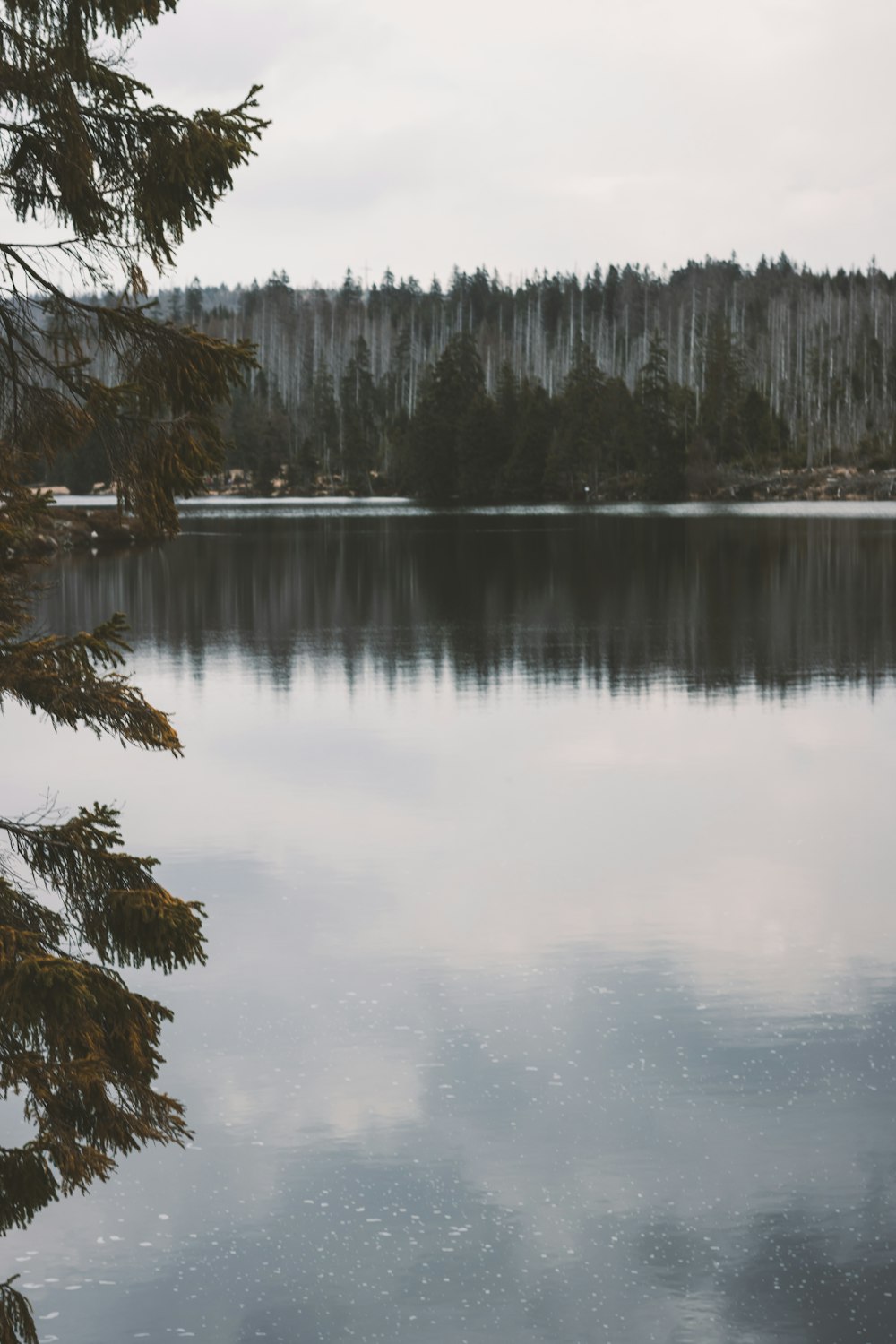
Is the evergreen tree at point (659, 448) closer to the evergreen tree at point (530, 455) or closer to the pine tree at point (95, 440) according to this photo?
the evergreen tree at point (530, 455)

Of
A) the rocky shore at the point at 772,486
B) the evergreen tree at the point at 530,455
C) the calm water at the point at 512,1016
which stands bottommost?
the calm water at the point at 512,1016

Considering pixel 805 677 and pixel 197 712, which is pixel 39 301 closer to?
pixel 197 712

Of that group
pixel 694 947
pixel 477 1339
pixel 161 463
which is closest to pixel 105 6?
pixel 161 463

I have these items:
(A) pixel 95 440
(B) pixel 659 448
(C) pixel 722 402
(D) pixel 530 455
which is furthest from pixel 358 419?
(A) pixel 95 440

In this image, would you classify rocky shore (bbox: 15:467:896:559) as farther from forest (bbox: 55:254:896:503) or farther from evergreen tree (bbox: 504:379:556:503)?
evergreen tree (bbox: 504:379:556:503)

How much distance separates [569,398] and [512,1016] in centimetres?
10836

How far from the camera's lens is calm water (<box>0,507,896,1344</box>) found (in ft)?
23.9

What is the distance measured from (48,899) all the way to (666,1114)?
6.14 meters

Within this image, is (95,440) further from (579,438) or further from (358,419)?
(358,419)

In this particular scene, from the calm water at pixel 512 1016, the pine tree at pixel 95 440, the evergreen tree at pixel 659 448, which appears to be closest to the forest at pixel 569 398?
the evergreen tree at pixel 659 448

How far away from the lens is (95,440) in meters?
7.09

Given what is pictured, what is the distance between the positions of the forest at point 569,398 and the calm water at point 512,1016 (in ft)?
235

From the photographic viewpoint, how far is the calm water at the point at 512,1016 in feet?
23.9

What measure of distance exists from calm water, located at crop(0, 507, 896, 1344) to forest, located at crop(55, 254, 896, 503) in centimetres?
7177
